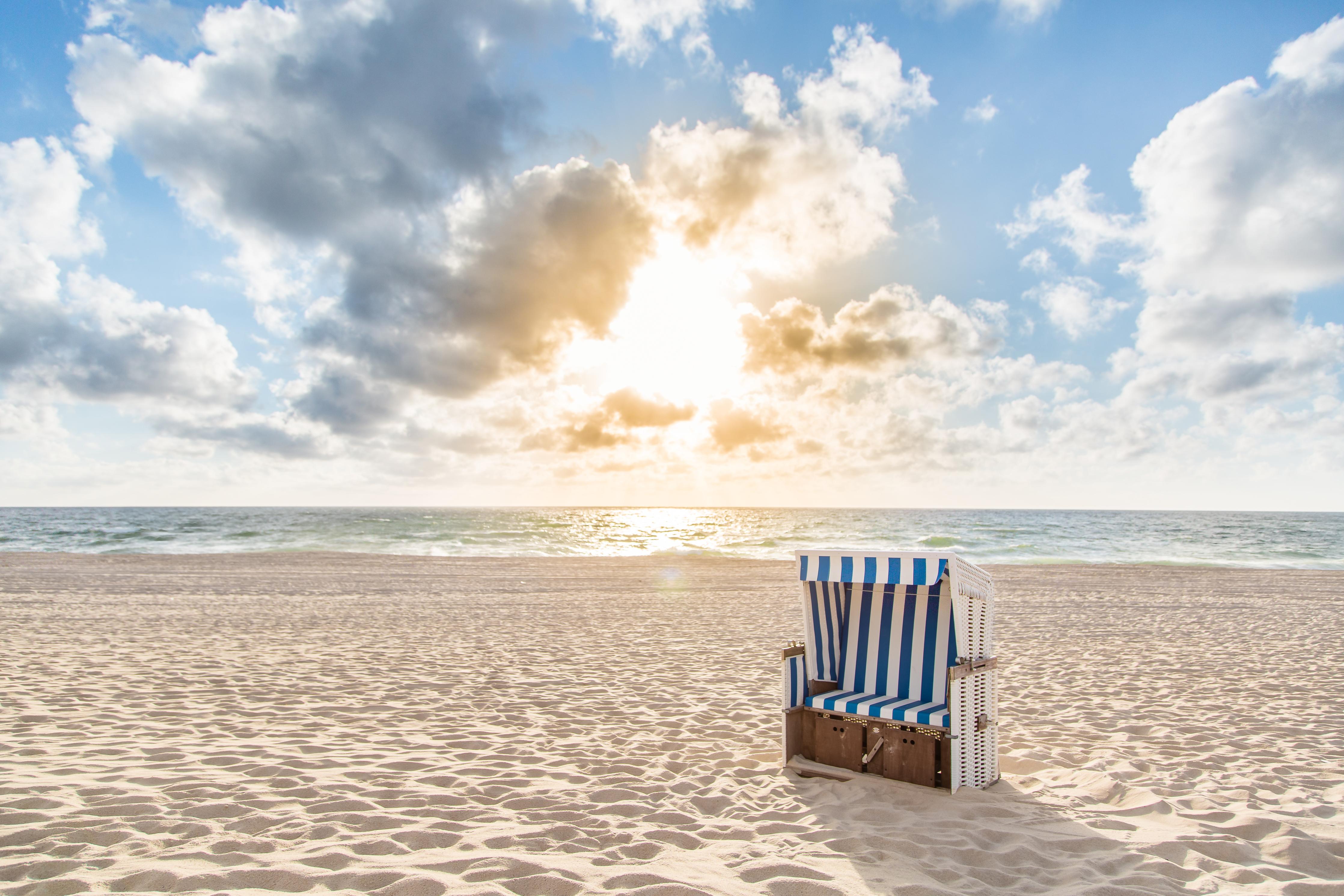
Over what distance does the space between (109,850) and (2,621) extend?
11.9 metres

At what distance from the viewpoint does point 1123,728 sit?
20.9 ft

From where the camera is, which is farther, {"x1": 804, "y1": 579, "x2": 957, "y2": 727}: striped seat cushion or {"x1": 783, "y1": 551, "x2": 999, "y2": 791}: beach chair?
{"x1": 804, "y1": 579, "x2": 957, "y2": 727}: striped seat cushion

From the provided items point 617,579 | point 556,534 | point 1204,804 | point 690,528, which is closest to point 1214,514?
point 690,528

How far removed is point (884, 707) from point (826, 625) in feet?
2.49

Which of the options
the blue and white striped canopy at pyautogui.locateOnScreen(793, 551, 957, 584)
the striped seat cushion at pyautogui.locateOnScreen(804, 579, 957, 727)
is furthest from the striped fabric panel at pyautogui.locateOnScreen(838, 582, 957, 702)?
the blue and white striped canopy at pyautogui.locateOnScreen(793, 551, 957, 584)

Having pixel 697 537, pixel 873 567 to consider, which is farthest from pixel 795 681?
pixel 697 537

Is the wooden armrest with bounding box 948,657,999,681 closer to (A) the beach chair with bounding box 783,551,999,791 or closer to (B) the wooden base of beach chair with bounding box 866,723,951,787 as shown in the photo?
(A) the beach chair with bounding box 783,551,999,791

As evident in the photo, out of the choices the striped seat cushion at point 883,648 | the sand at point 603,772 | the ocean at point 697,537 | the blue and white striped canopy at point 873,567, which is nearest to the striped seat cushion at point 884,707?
the striped seat cushion at point 883,648

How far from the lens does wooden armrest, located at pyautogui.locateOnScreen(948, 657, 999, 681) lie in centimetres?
473

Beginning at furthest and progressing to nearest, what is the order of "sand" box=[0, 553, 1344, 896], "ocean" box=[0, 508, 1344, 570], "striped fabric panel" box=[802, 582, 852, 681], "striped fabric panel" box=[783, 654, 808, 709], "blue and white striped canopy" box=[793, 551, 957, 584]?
"ocean" box=[0, 508, 1344, 570] → "striped fabric panel" box=[802, 582, 852, 681] → "striped fabric panel" box=[783, 654, 808, 709] → "blue and white striped canopy" box=[793, 551, 957, 584] → "sand" box=[0, 553, 1344, 896]

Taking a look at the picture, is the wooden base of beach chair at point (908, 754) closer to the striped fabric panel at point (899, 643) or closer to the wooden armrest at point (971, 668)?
the striped fabric panel at point (899, 643)

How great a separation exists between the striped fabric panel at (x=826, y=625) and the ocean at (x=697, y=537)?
6.68 m

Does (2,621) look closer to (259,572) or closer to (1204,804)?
(259,572)

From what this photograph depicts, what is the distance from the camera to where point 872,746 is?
5.15 meters
